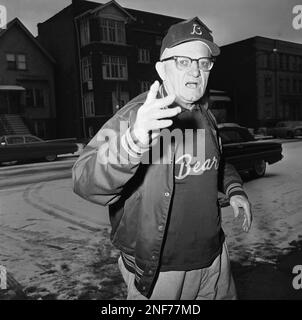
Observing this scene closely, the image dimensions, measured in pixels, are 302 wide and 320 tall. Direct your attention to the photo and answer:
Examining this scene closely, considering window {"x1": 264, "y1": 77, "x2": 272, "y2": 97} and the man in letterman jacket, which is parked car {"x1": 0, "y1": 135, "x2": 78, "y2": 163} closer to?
the man in letterman jacket

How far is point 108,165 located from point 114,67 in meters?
1.56

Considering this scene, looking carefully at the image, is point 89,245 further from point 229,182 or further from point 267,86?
point 267,86

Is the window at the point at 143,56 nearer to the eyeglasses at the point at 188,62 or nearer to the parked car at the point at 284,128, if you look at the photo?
the eyeglasses at the point at 188,62

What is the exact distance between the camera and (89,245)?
9.62 ft

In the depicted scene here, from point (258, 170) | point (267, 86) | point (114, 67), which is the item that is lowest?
point (258, 170)

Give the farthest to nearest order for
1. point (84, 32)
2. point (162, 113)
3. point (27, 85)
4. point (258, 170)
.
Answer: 1. point (258, 170)
2. point (27, 85)
3. point (84, 32)
4. point (162, 113)

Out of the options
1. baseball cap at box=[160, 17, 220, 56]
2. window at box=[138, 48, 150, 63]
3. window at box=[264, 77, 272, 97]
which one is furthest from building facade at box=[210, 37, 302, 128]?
baseball cap at box=[160, 17, 220, 56]

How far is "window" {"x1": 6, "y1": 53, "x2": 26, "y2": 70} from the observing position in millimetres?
2316

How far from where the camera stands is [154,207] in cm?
114

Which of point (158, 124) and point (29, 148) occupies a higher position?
point (158, 124)

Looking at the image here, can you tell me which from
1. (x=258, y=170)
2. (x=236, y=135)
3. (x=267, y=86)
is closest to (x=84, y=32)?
(x=267, y=86)
